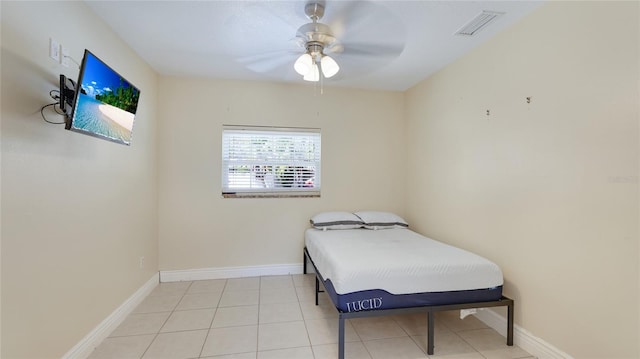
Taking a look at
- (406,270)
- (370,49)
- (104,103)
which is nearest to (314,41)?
(370,49)

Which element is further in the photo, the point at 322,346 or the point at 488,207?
the point at 488,207

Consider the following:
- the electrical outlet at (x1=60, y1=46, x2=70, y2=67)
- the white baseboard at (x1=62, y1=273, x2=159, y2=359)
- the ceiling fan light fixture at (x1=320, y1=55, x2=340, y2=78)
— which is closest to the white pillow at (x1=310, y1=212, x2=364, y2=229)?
the ceiling fan light fixture at (x1=320, y1=55, x2=340, y2=78)

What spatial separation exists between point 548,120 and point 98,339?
3.60m

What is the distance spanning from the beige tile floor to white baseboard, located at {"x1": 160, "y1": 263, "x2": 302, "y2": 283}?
17.5 inches

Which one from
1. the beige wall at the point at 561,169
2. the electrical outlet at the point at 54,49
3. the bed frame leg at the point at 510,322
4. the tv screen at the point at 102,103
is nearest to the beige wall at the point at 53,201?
the electrical outlet at the point at 54,49

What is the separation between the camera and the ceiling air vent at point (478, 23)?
2118 millimetres

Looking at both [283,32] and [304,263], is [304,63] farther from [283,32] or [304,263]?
[304,263]

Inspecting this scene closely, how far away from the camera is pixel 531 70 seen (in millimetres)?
2086

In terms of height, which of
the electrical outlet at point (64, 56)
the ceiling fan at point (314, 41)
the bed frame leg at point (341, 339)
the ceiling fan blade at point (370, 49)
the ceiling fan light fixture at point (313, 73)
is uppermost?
the ceiling fan blade at point (370, 49)

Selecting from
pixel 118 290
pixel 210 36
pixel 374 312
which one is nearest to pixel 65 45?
pixel 210 36

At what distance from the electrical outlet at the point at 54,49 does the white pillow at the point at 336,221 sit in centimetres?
Result: 269

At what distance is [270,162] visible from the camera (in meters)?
3.75

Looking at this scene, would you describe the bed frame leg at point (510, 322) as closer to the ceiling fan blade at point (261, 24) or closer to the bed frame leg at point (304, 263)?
the bed frame leg at point (304, 263)

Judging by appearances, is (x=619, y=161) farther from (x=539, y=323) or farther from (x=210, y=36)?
(x=210, y=36)
